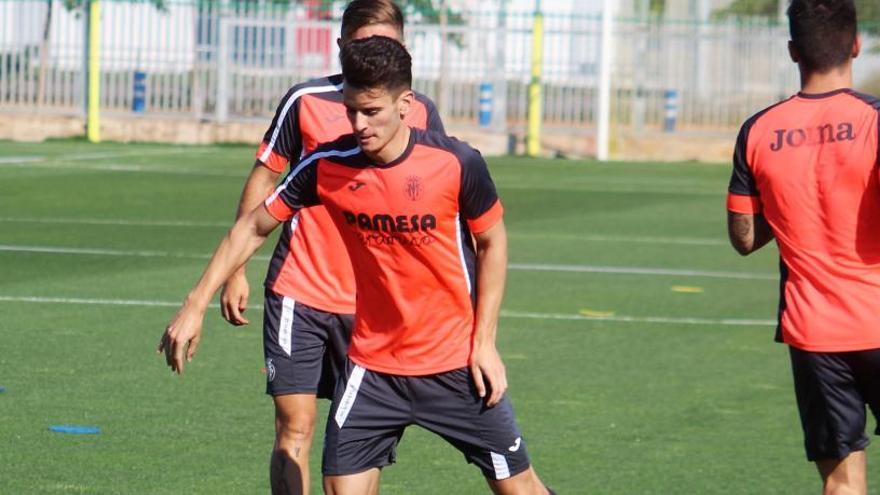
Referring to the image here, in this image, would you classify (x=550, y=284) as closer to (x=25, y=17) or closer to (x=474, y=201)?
(x=474, y=201)

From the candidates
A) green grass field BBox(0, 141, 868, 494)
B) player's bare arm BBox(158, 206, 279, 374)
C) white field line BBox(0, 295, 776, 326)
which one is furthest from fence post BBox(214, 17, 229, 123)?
player's bare arm BBox(158, 206, 279, 374)

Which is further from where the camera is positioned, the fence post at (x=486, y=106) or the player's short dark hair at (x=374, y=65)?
the fence post at (x=486, y=106)

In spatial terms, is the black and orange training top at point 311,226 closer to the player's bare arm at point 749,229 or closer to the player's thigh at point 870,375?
the player's bare arm at point 749,229

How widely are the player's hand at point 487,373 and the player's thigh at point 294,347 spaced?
1265 millimetres

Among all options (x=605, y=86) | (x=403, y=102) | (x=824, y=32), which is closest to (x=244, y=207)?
(x=403, y=102)

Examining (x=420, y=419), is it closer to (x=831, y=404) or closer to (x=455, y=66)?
(x=831, y=404)

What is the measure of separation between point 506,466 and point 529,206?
1564 cm

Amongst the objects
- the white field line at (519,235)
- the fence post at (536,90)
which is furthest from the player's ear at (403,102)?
the fence post at (536,90)

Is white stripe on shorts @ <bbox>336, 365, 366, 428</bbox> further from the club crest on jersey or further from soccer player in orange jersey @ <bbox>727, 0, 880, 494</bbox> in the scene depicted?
soccer player in orange jersey @ <bbox>727, 0, 880, 494</bbox>

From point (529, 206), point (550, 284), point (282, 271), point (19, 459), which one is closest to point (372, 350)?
point (282, 271)

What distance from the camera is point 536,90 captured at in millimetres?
31562

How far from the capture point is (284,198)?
18.7ft

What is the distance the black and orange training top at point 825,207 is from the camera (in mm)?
5594

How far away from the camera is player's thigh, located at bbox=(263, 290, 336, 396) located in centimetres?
665
